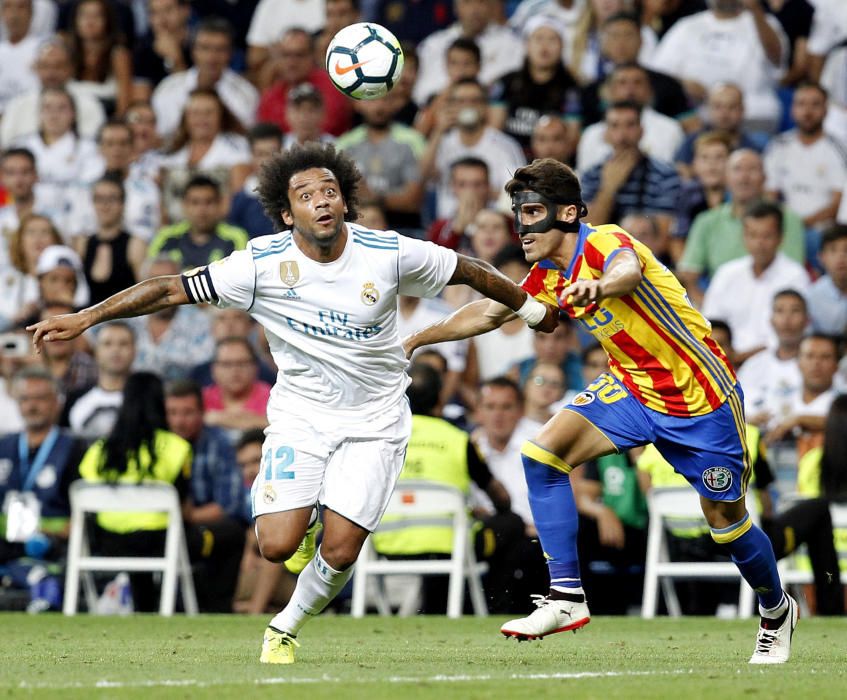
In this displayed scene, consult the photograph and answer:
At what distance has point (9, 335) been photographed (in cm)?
1467

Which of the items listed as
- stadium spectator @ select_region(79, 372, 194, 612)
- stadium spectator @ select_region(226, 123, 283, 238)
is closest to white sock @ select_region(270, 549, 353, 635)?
stadium spectator @ select_region(79, 372, 194, 612)

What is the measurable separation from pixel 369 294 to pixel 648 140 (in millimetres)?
8621

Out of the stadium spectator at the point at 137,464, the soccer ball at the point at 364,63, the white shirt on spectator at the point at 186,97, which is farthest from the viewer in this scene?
the white shirt on spectator at the point at 186,97

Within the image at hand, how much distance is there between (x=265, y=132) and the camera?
15820mm

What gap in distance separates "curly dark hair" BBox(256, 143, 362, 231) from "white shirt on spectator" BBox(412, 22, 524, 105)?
29.2 feet

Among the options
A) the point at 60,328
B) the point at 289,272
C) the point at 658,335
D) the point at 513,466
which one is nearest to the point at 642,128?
the point at 513,466

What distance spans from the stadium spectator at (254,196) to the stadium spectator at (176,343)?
960 millimetres

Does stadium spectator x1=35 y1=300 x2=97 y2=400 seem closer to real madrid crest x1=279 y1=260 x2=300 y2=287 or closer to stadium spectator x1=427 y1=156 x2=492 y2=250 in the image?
stadium spectator x1=427 y1=156 x2=492 y2=250

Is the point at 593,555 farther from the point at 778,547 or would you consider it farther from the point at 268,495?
the point at 268,495

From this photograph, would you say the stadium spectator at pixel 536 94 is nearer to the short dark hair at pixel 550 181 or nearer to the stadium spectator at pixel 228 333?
the stadium spectator at pixel 228 333

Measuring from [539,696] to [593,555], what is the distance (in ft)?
20.7

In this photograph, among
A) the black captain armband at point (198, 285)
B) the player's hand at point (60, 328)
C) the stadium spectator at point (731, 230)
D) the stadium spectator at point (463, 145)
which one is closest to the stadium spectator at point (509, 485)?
the stadium spectator at point (731, 230)

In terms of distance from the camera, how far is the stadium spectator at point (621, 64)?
1591 cm

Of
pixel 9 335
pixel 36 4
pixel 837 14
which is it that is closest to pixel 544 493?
pixel 9 335
